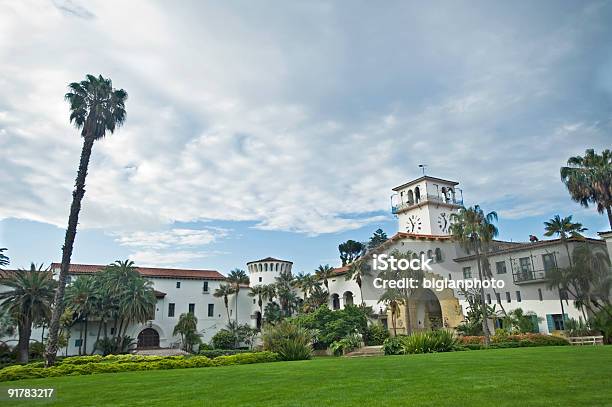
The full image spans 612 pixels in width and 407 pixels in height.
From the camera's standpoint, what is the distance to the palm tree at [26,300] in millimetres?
32500

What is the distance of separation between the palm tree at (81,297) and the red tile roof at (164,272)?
19.5ft

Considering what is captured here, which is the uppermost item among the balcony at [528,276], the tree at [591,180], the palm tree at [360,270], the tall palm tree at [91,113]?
the tall palm tree at [91,113]

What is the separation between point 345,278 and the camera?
50.8 m

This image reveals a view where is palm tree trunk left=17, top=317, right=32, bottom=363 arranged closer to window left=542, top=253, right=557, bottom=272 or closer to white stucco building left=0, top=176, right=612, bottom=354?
white stucco building left=0, top=176, right=612, bottom=354

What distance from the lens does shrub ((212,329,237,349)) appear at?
166ft

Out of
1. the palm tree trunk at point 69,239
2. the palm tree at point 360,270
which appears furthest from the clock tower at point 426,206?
the palm tree trunk at point 69,239

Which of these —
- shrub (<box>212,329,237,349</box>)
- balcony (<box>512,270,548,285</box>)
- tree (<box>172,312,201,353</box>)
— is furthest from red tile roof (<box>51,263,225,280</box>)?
balcony (<box>512,270,548,285</box>)

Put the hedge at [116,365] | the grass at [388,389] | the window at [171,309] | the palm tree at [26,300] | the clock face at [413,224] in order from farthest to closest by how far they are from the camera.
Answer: the clock face at [413,224] → the window at [171,309] → the palm tree at [26,300] → the hedge at [116,365] → the grass at [388,389]

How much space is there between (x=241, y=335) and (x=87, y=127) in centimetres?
3359

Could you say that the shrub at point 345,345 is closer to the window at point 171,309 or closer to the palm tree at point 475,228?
the palm tree at point 475,228

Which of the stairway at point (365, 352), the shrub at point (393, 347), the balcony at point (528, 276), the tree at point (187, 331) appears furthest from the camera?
the tree at point (187, 331)

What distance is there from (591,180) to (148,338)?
47.5m

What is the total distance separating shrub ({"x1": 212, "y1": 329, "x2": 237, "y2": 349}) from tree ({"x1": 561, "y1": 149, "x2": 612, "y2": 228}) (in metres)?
38.7

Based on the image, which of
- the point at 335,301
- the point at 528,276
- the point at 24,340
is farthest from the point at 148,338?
the point at 528,276
